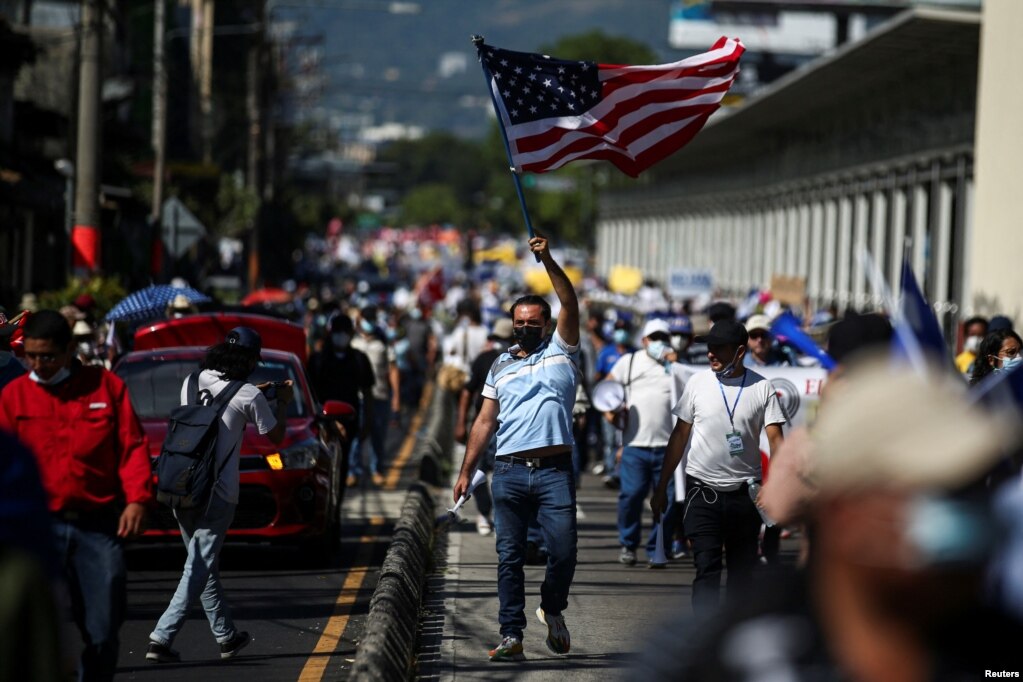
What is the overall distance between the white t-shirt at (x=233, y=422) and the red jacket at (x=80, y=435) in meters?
1.91

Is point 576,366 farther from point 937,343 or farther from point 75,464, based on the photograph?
point 937,343

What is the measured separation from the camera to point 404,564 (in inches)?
429

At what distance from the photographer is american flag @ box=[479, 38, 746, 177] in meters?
11.0

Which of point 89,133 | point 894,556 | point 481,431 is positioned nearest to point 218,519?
point 481,431

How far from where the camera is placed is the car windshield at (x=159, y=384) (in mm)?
13320

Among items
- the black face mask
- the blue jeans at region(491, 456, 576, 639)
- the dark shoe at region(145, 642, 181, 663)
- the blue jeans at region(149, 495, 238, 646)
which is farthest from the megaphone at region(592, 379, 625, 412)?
the dark shoe at region(145, 642, 181, 663)

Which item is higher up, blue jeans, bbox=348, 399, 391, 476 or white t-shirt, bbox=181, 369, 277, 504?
white t-shirt, bbox=181, 369, 277, 504

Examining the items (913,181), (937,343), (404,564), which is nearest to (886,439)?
(937,343)

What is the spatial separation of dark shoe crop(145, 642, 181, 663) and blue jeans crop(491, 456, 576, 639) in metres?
1.72

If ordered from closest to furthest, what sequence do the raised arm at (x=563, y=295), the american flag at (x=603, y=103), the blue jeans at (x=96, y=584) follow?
the blue jeans at (x=96, y=584) < the raised arm at (x=563, y=295) < the american flag at (x=603, y=103)

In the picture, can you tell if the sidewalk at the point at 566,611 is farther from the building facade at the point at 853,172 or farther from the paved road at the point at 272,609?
the building facade at the point at 853,172

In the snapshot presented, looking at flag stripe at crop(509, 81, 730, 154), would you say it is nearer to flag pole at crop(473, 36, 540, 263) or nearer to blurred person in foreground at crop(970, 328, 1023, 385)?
flag pole at crop(473, 36, 540, 263)

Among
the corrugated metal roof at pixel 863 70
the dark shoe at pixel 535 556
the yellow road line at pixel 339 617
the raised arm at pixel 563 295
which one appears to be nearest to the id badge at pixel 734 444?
the raised arm at pixel 563 295

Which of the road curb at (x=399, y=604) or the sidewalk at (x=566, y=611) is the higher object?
the road curb at (x=399, y=604)
